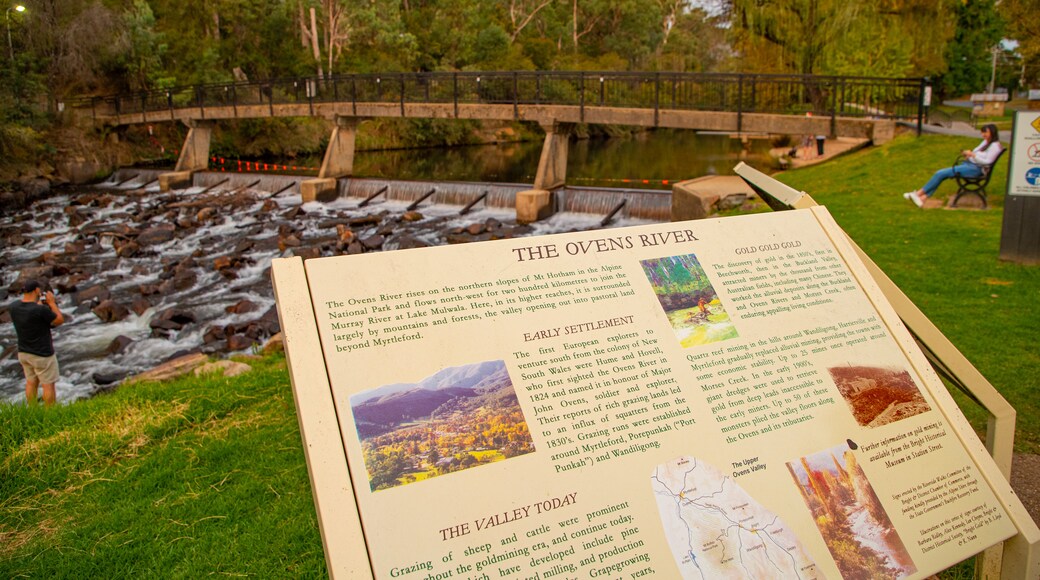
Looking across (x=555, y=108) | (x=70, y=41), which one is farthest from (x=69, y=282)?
(x=70, y=41)

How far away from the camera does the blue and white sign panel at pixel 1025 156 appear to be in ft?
26.8

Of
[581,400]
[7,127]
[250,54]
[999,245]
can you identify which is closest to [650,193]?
[999,245]

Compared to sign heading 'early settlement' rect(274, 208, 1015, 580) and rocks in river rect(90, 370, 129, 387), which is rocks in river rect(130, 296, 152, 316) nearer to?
rocks in river rect(90, 370, 129, 387)

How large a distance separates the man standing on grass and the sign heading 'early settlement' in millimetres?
6548

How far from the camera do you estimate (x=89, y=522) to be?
14.7ft

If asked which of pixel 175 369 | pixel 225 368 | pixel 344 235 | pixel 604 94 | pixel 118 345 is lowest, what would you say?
pixel 118 345

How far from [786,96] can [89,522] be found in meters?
23.8

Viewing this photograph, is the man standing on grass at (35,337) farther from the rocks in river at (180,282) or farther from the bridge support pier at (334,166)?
the bridge support pier at (334,166)

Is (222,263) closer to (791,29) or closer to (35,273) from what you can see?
(35,273)

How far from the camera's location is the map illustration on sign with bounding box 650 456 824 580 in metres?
2.37

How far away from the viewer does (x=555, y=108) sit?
20938mm

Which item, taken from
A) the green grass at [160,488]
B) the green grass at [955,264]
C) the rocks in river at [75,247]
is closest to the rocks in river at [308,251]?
the rocks in river at [75,247]

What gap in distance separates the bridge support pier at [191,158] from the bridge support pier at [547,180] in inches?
573

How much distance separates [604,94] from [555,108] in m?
1.61
